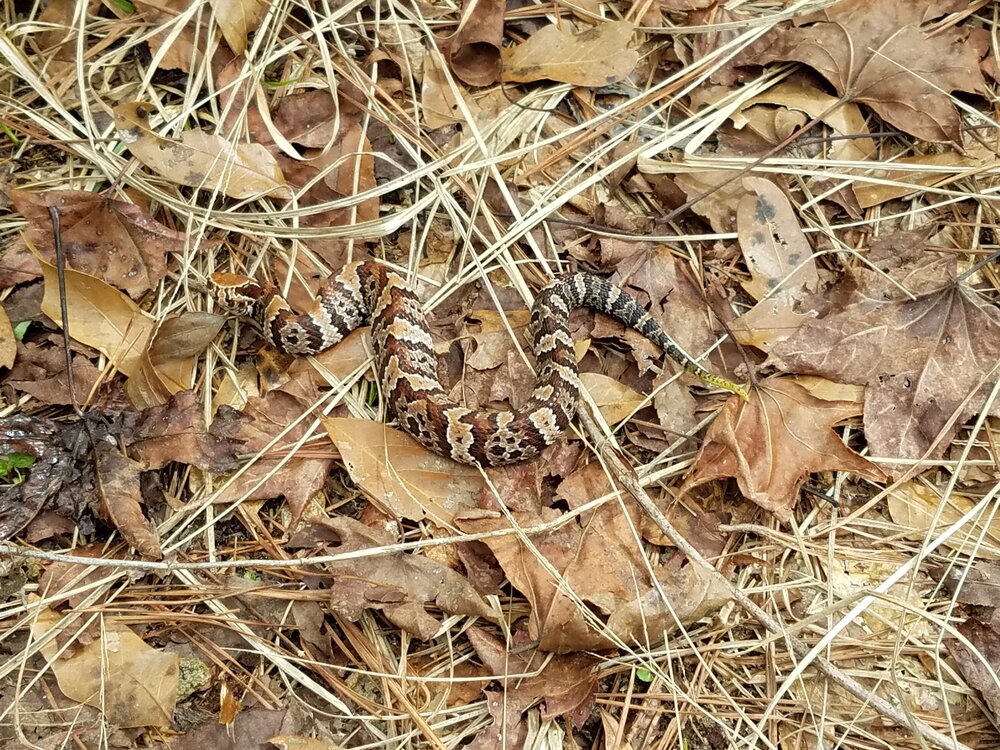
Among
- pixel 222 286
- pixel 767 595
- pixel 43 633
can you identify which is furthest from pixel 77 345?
pixel 767 595

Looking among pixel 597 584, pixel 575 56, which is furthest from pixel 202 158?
pixel 597 584

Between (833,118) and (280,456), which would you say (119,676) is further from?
(833,118)

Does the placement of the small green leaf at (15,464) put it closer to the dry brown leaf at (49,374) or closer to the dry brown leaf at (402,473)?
the dry brown leaf at (49,374)

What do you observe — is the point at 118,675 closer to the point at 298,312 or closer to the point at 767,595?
the point at 298,312

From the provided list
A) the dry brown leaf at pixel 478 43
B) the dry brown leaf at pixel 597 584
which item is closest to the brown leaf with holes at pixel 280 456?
the dry brown leaf at pixel 597 584

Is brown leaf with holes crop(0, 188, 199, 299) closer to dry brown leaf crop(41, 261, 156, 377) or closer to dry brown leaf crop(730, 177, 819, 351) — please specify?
dry brown leaf crop(41, 261, 156, 377)

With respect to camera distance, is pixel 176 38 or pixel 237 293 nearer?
pixel 237 293
